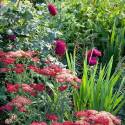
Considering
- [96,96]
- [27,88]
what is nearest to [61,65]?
[96,96]

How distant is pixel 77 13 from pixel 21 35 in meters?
1.56

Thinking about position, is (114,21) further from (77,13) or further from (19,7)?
(19,7)

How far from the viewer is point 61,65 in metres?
3.62

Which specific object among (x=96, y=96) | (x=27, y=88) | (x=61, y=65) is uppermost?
(x=27, y=88)

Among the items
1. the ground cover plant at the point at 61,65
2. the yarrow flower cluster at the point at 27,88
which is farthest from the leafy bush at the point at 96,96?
the yarrow flower cluster at the point at 27,88

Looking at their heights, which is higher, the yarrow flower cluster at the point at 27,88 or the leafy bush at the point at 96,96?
the yarrow flower cluster at the point at 27,88

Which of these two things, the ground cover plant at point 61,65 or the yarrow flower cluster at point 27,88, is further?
the ground cover plant at point 61,65

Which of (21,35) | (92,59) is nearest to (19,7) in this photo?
(21,35)

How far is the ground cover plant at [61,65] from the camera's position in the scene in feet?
9.32

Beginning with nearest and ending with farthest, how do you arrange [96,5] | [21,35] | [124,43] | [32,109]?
[32,109], [21,35], [124,43], [96,5]

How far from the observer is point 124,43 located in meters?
4.71

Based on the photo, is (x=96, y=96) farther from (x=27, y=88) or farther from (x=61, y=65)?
(x=27, y=88)

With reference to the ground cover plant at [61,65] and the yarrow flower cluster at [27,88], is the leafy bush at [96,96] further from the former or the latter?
the yarrow flower cluster at [27,88]

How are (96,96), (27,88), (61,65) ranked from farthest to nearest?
(61,65)
(96,96)
(27,88)
